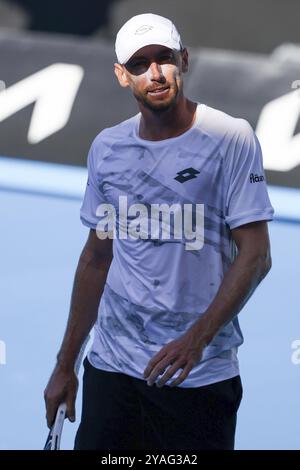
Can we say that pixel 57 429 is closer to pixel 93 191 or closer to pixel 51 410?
pixel 51 410

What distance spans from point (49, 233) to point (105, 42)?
6.34ft

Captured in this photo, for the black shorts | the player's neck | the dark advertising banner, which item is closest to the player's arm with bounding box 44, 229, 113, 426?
the black shorts

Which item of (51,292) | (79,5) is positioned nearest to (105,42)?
(79,5)

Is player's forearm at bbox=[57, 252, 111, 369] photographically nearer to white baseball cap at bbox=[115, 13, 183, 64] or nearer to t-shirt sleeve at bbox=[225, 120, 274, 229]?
t-shirt sleeve at bbox=[225, 120, 274, 229]

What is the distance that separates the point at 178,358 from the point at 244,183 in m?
0.42

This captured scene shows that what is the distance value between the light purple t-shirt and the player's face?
0.08m

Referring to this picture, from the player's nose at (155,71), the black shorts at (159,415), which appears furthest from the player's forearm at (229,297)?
the player's nose at (155,71)

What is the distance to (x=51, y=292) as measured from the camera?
3645 millimetres

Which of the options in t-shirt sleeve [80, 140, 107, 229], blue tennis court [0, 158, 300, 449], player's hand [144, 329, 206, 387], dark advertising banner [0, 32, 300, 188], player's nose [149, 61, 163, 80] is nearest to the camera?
player's hand [144, 329, 206, 387]

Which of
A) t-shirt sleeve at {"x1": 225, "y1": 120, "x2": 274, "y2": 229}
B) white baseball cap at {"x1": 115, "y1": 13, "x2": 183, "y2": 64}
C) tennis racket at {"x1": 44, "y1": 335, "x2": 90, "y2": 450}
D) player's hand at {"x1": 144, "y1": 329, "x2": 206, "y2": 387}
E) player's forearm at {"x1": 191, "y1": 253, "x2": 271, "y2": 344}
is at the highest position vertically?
white baseball cap at {"x1": 115, "y1": 13, "x2": 183, "y2": 64}

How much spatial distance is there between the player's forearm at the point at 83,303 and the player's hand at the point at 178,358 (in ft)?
1.20

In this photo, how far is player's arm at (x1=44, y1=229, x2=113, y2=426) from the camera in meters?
2.79

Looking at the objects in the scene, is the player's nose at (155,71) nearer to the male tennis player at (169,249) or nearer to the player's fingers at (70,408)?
the male tennis player at (169,249)
